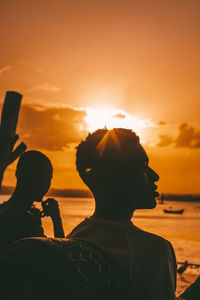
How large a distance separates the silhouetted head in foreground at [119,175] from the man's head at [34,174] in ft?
4.75

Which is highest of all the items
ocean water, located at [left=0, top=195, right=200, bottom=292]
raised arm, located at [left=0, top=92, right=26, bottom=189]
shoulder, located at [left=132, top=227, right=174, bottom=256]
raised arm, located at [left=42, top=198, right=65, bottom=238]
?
raised arm, located at [left=0, top=92, right=26, bottom=189]

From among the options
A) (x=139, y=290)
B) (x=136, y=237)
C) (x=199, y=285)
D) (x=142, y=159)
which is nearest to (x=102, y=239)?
(x=136, y=237)

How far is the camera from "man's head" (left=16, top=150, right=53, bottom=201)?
3.27 metres

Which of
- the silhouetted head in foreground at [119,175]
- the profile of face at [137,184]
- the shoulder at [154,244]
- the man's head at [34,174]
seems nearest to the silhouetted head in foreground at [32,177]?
the man's head at [34,174]

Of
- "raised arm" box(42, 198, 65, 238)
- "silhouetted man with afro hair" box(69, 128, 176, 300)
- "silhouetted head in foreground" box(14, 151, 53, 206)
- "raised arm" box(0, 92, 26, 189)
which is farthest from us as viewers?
"raised arm" box(0, 92, 26, 189)

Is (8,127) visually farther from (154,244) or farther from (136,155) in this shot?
(154,244)

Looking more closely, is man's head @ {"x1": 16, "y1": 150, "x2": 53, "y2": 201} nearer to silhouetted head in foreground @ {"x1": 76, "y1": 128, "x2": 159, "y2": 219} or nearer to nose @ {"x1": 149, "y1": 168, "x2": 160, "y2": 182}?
silhouetted head in foreground @ {"x1": 76, "y1": 128, "x2": 159, "y2": 219}

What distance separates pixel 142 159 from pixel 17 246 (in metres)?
1.03

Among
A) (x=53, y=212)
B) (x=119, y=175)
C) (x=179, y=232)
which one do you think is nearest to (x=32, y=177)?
(x=53, y=212)

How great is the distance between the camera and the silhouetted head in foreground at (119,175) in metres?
1.86

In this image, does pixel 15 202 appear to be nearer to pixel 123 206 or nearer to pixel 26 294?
pixel 123 206

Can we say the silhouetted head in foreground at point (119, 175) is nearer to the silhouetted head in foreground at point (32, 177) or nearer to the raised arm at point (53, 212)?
the silhouetted head in foreground at point (32, 177)

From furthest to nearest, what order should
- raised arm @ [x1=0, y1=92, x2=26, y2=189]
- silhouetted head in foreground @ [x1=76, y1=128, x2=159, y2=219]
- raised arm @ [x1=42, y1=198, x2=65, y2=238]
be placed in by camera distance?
raised arm @ [x1=0, y1=92, x2=26, y2=189] < raised arm @ [x1=42, y1=198, x2=65, y2=238] < silhouetted head in foreground @ [x1=76, y1=128, x2=159, y2=219]

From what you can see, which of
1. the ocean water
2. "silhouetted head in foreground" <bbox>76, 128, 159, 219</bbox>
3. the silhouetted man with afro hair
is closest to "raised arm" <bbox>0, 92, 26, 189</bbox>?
the silhouetted man with afro hair
